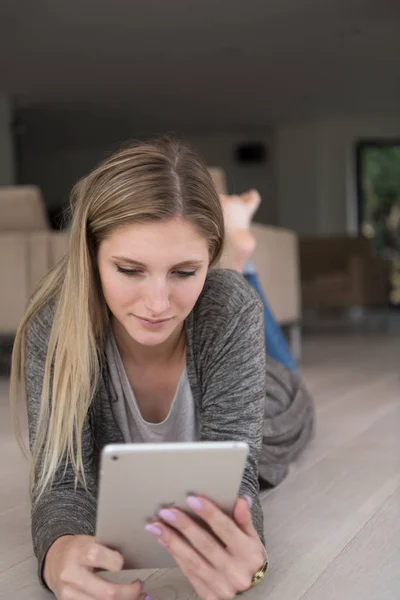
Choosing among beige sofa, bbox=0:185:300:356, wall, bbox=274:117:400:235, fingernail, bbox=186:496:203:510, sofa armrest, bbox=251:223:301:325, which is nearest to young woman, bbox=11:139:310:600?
fingernail, bbox=186:496:203:510

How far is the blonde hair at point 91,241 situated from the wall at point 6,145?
8158mm

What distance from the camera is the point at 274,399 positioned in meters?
1.87

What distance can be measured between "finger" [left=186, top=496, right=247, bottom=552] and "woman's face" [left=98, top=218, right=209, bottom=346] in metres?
0.28

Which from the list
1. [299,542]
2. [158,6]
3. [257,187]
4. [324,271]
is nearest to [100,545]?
[299,542]

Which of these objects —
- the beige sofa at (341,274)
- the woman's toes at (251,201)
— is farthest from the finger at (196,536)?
the beige sofa at (341,274)

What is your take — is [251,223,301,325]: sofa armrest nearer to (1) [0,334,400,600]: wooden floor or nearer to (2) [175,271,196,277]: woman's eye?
(1) [0,334,400,600]: wooden floor

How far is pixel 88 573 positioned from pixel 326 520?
686mm

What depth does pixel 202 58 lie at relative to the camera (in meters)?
7.59

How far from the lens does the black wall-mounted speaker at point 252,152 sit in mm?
11422

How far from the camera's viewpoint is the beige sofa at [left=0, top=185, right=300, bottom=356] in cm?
407

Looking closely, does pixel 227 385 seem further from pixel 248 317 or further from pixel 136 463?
pixel 136 463

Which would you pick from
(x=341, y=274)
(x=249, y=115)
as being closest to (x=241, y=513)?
(x=341, y=274)

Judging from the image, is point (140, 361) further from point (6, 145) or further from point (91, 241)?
point (6, 145)

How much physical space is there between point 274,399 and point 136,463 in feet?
3.58
